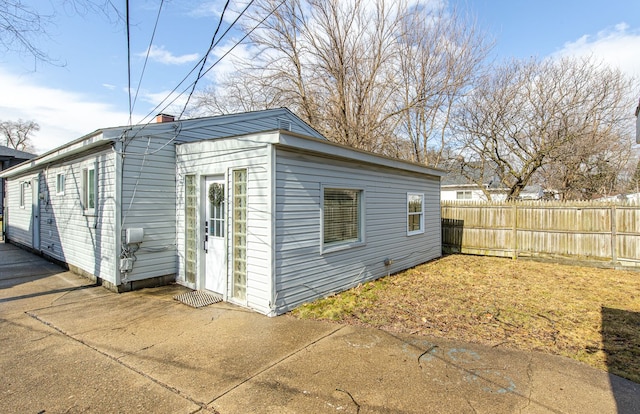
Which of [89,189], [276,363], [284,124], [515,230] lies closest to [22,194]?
[89,189]

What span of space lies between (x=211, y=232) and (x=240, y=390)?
11.2ft

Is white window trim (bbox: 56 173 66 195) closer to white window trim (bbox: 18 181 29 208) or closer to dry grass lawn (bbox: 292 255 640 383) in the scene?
white window trim (bbox: 18 181 29 208)

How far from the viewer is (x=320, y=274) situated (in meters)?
5.68

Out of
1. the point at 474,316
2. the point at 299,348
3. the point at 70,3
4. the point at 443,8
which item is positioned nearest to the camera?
the point at 299,348

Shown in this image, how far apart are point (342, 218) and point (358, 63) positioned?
A: 10.2 metres

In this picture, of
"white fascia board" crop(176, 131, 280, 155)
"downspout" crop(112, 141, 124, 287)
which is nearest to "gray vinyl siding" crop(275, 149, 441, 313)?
"white fascia board" crop(176, 131, 280, 155)

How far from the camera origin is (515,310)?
526 cm

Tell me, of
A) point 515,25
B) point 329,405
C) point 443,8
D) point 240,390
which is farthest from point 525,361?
point 443,8

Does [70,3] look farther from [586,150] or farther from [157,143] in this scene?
[586,150]

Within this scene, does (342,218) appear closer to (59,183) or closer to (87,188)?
(87,188)

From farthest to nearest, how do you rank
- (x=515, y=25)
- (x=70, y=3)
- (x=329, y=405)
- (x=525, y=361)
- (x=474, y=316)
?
(x=515, y=25) → (x=474, y=316) → (x=70, y=3) → (x=525, y=361) → (x=329, y=405)

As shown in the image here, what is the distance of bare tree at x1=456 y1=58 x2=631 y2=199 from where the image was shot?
1415 cm

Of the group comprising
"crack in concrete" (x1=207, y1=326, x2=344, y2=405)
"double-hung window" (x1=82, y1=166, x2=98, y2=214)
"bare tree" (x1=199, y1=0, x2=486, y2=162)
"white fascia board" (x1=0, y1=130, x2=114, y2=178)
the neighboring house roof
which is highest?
"bare tree" (x1=199, y1=0, x2=486, y2=162)

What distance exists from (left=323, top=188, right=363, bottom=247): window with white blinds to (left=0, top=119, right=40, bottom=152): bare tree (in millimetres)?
53073
